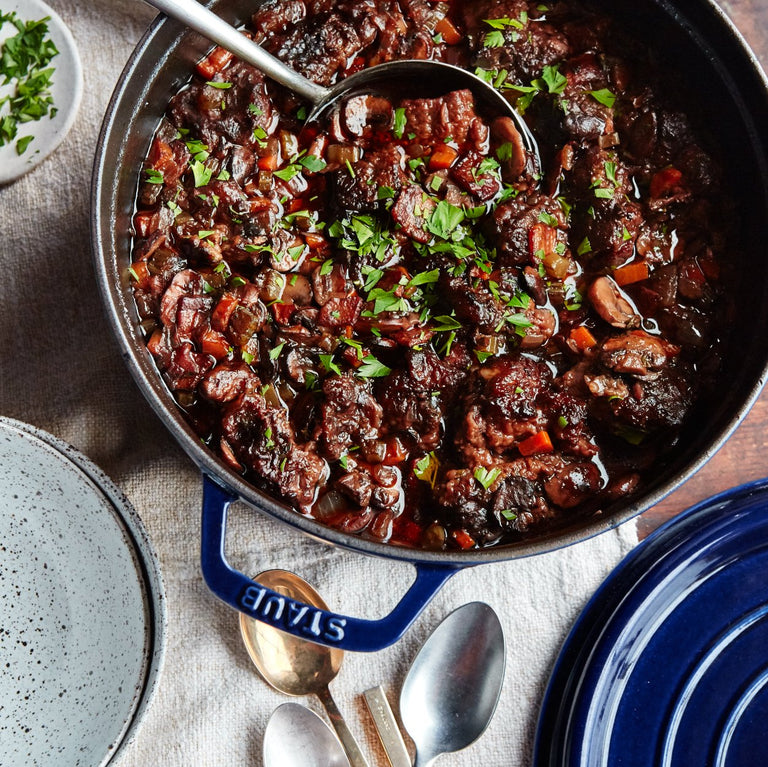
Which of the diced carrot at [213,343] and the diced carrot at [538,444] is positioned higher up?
the diced carrot at [538,444]

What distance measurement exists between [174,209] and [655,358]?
222 cm

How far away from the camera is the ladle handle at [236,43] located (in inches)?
123

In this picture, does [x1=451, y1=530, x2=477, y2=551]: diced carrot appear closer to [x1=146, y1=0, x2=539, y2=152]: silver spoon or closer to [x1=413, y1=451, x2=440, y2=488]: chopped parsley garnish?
[x1=413, y1=451, x2=440, y2=488]: chopped parsley garnish

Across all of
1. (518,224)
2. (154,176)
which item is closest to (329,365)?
(518,224)

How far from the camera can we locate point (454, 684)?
12.2ft

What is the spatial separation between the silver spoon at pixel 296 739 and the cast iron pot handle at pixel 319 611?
0.86 metres

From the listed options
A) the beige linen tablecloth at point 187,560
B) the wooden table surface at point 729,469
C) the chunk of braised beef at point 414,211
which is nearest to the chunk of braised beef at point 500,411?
the chunk of braised beef at point 414,211

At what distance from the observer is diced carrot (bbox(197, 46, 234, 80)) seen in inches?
143

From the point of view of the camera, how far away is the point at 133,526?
3.47m

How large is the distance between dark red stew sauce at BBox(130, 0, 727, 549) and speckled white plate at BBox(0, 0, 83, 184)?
31.3 inches

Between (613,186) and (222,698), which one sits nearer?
(613,186)

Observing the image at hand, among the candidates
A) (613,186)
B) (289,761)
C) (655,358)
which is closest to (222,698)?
(289,761)

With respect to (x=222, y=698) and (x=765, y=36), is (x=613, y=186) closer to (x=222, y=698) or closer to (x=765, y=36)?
(x=765, y=36)

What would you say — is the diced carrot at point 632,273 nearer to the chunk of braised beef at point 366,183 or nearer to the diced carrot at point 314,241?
the chunk of braised beef at point 366,183
